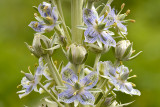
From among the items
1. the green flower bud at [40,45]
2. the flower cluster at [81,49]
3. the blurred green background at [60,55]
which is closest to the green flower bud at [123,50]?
the flower cluster at [81,49]

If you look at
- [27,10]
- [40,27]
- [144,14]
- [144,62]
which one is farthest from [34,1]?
[40,27]

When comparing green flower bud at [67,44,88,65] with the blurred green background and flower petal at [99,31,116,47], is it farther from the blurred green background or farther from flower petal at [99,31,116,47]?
the blurred green background

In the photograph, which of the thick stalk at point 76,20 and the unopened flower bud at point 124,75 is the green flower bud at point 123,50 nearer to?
the unopened flower bud at point 124,75

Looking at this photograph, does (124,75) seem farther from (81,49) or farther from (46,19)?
(46,19)

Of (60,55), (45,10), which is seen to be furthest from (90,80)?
(60,55)

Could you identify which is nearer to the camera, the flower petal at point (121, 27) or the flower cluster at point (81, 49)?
the flower cluster at point (81, 49)
